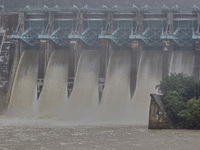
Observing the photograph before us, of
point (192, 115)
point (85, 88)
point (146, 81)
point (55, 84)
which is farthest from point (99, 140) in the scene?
point (55, 84)

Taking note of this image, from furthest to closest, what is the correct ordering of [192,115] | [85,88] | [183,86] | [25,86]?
[25,86]
[85,88]
[183,86]
[192,115]

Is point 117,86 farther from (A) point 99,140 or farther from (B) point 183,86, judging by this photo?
(A) point 99,140

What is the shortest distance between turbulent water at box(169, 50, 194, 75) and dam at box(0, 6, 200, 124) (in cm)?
10

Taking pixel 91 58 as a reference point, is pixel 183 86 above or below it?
below

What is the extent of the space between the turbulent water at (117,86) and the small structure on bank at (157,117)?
61.5 feet

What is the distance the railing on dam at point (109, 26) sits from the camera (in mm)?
64625

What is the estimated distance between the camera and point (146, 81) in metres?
62.0

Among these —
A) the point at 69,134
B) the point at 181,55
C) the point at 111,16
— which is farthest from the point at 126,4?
the point at 69,134

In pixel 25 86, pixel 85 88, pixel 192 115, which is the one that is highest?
pixel 85 88

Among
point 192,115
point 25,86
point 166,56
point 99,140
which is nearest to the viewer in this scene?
point 99,140

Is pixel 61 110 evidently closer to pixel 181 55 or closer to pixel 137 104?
pixel 137 104

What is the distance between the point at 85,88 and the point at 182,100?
22.9 m

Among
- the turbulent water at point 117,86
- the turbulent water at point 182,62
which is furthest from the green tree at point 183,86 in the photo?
the turbulent water at point 182,62

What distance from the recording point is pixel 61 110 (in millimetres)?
62469
